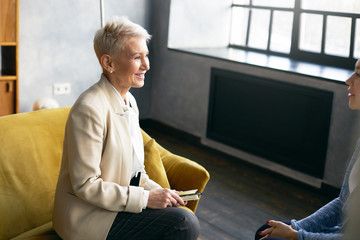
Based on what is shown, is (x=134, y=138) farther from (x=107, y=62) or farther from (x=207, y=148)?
(x=207, y=148)

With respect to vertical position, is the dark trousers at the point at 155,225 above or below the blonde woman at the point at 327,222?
below

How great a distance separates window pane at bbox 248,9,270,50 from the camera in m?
4.66

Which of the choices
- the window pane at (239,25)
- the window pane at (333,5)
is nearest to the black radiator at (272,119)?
the window pane at (239,25)

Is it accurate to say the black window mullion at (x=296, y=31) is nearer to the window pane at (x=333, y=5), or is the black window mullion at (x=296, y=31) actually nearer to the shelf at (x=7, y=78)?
the window pane at (x=333, y=5)

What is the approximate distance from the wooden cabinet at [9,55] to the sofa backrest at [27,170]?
1.91 metres

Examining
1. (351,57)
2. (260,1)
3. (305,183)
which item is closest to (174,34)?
(260,1)

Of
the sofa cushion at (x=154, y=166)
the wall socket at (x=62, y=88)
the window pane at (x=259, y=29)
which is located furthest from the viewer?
the window pane at (x=259, y=29)

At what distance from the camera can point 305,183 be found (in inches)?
142

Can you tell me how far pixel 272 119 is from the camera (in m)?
3.89

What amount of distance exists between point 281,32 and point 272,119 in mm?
1111

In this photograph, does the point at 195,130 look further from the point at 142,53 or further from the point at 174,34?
the point at 142,53

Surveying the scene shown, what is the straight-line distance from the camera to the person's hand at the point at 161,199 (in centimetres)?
175

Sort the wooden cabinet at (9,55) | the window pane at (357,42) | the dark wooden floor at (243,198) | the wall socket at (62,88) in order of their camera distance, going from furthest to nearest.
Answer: the wall socket at (62,88)
the window pane at (357,42)
the wooden cabinet at (9,55)
the dark wooden floor at (243,198)

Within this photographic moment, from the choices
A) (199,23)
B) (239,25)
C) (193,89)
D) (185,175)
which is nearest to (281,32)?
(239,25)
